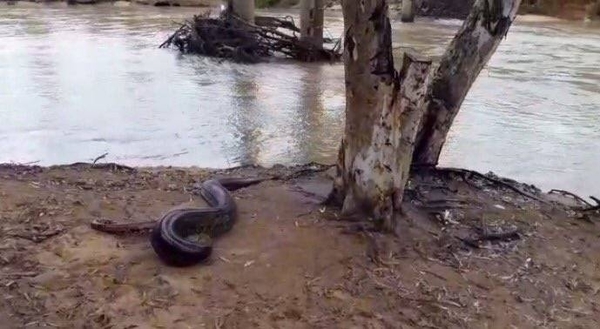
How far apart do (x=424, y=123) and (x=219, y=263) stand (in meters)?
1.91

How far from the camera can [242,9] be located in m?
14.2

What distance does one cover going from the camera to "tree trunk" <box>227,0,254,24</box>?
46.2ft

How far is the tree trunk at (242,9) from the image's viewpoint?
14.1m

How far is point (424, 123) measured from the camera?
4.95 m

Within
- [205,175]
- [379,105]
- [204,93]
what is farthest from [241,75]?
[379,105]

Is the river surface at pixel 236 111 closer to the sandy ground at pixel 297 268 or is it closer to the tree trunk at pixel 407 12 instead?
the sandy ground at pixel 297 268

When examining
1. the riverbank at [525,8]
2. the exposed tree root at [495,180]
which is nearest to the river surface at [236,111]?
the exposed tree root at [495,180]

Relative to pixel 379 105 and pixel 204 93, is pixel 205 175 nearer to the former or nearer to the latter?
pixel 379 105

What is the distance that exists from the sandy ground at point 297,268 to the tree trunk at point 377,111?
0.63 ft

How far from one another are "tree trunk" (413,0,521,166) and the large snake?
1482 millimetres

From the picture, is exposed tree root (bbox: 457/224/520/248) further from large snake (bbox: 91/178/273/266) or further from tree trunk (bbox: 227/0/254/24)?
tree trunk (bbox: 227/0/254/24)

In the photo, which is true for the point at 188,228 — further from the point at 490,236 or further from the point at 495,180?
the point at 495,180

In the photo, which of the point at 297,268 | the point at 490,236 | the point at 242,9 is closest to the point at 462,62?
the point at 490,236

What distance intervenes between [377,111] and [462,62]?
104 centimetres
